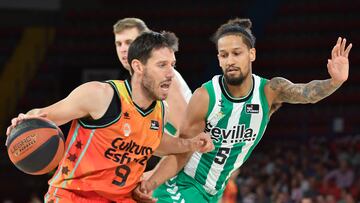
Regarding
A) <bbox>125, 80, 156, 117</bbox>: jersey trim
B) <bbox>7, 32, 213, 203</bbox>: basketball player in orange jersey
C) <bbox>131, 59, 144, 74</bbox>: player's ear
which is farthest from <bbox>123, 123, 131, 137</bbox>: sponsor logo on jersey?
<bbox>131, 59, 144, 74</bbox>: player's ear

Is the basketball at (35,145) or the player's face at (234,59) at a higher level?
the player's face at (234,59)

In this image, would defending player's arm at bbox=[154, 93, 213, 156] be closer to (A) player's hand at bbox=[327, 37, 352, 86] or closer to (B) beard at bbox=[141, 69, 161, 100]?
(B) beard at bbox=[141, 69, 161, 100]

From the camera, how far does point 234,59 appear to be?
5.21 meters

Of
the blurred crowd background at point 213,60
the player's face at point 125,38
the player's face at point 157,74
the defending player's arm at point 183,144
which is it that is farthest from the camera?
the blurred crowd background at point 213,60

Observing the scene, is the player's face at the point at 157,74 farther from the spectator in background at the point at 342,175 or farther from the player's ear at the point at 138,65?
the spectator in background at the point at 342,175

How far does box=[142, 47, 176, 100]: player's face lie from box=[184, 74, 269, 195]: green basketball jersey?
0.66 meters

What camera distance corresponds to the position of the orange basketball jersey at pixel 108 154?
4.63 metres

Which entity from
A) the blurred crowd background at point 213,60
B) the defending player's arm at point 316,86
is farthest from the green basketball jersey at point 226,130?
the blurred crowd background at point 213,60

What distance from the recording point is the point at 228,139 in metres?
5.40

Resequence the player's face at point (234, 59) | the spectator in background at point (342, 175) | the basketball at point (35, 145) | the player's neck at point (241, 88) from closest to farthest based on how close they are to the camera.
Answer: the basketball at point (35, 145)
the player's face at point (234, 59)
the player's neck at point (241, 88)
the spectator in background at point (342, 175)

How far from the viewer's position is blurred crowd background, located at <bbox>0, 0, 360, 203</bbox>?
14.2 metres

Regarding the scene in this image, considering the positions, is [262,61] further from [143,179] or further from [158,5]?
[143,179]

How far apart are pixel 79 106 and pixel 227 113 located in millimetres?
1282

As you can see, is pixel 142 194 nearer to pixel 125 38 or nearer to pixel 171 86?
pixel 171 86
